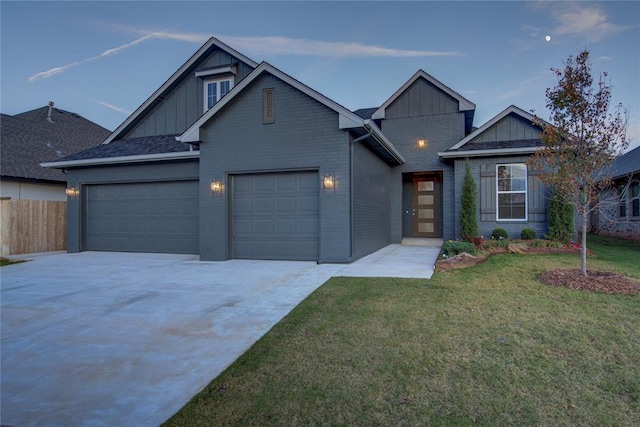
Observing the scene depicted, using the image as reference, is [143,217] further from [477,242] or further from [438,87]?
[438,87]

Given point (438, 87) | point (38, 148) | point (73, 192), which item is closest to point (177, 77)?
point (73, 192)

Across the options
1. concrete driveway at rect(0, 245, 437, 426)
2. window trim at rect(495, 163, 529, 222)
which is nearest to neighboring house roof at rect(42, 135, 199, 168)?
concrete driveway at rect(0, 245, 437, 426)

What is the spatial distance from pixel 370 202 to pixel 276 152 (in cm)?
336

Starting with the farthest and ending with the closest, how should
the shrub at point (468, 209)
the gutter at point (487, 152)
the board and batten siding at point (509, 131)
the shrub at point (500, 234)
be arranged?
the board and batten siding at point (509, 131)
the shrub at point (468, 209)
the shrub at point (500, 234)
the gutter at point (487, 152)

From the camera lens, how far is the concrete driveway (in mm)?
2807

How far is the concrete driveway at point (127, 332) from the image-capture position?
281 centimetres

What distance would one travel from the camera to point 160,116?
579 inches

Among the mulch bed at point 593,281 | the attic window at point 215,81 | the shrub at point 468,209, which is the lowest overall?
the mulch bed at point 593,281

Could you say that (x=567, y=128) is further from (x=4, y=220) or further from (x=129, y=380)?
(x=4, y=220)

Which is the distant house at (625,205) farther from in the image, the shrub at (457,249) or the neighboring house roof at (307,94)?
the neighboring house roof at (307,94)

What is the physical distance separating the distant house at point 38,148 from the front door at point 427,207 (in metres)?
14.6

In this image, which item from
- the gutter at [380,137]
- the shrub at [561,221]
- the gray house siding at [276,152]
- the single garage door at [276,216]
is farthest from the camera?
the shrub at [561,221]

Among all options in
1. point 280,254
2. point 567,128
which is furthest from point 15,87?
point 567,128

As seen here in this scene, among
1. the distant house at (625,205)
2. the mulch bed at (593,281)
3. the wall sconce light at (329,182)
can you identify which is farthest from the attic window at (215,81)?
the distant house at (625,205)
